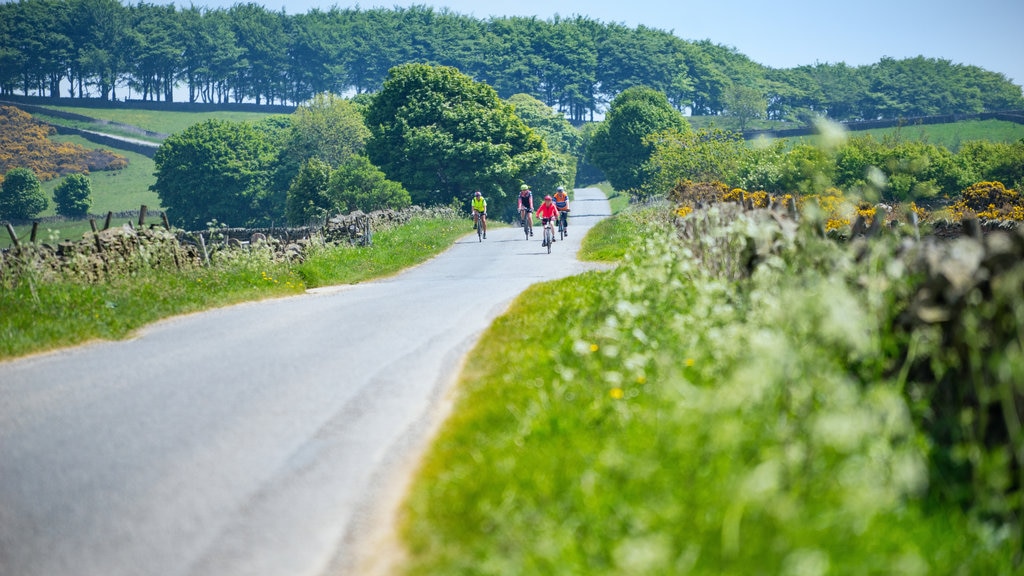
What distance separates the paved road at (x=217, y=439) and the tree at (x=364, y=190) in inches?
1692

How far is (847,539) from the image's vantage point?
201 inches

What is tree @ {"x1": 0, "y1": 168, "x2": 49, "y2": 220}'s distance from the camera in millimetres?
98562

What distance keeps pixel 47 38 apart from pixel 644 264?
16406 cm

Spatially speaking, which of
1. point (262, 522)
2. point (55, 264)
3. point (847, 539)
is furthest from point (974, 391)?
point (55, 264)

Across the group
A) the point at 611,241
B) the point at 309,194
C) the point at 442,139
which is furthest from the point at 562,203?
the point at 309,194

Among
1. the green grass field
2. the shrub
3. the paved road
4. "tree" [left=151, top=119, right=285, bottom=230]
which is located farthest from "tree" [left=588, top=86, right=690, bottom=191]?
the paved road

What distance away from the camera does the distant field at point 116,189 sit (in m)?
95.0

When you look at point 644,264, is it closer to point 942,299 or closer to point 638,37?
point 942,299

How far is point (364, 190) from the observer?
195 feet

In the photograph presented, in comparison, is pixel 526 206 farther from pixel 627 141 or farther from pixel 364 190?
pixel 627 141

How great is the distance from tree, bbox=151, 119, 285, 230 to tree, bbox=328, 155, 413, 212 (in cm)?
3886

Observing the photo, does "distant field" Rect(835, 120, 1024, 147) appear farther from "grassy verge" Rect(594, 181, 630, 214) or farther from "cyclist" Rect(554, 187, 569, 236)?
"cyclist" Rect(554, 187, 569, 236)

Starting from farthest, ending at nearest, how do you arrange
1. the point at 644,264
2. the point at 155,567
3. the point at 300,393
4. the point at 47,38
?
the point at 47,38
the point at 644,264
the point at 300,393
the point at 155,567

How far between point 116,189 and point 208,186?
1628cm
